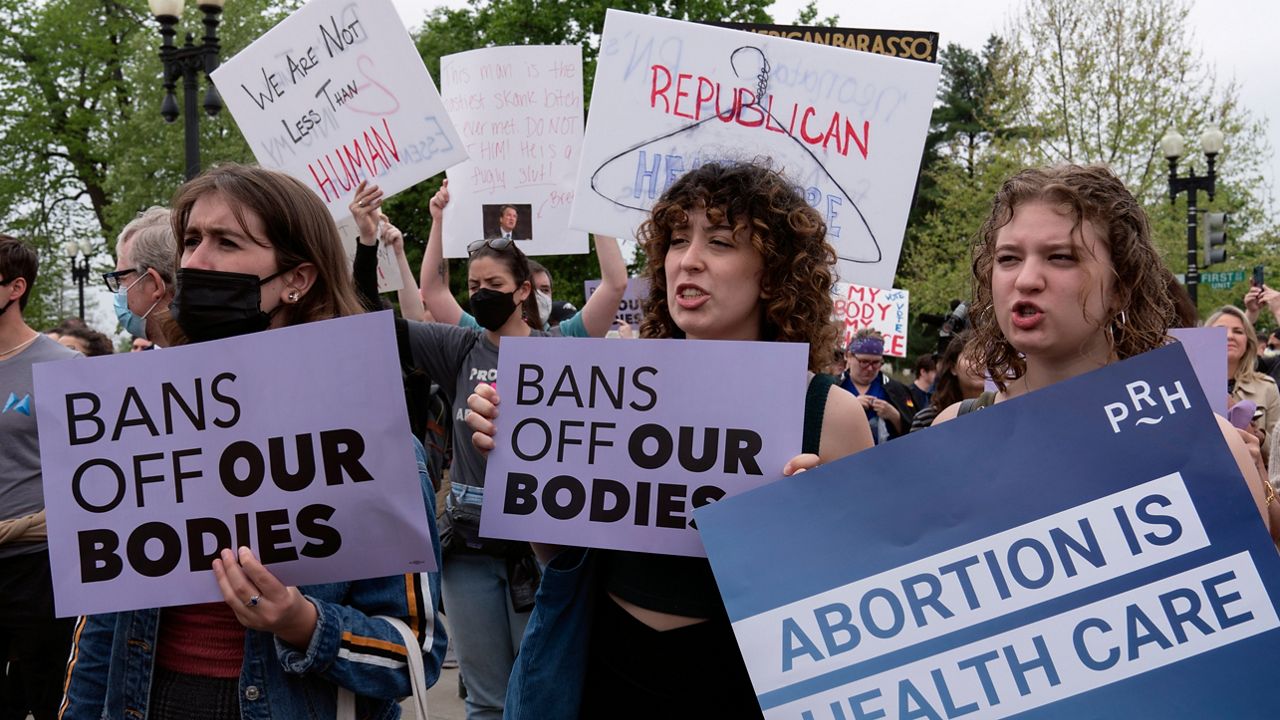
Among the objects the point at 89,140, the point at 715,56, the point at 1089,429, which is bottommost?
the point at 1089,429

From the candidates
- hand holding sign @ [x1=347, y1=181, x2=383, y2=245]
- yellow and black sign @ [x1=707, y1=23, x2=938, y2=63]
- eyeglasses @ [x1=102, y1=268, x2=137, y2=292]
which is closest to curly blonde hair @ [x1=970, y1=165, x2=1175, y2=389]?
eyeglasses @ [x1=102, y1=268, x2=137, y2=292]

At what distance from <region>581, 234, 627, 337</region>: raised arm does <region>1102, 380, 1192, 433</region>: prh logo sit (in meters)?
3.23

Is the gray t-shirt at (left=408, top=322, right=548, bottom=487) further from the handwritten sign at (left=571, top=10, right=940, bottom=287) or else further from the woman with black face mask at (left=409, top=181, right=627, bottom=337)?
the handwritten sign at (left=571, top=10, right=940, bottom=287)

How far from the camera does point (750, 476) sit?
240 cm

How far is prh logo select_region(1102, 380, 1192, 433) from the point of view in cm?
203

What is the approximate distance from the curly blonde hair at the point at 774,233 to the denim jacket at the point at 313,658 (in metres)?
0.81

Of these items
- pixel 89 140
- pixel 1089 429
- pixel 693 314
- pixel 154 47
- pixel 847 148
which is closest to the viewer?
pixel 1089 429

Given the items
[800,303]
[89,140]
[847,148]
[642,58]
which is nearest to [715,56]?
[642,58]

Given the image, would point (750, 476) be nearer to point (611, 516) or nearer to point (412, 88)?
point (611, 516)

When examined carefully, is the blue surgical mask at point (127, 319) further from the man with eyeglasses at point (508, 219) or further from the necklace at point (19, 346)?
the man with eyeglasses at point (508, 219)

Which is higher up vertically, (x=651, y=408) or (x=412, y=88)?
(x=412, y=88)

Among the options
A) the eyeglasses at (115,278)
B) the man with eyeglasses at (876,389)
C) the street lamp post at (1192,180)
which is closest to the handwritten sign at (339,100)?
the eyeglasses at (115,278)

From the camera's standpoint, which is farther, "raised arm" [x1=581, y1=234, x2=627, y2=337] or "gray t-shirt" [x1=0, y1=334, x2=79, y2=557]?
"raised arm" [x1=581, y1=234, x2=627, y2=337]

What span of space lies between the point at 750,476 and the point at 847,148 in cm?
256
